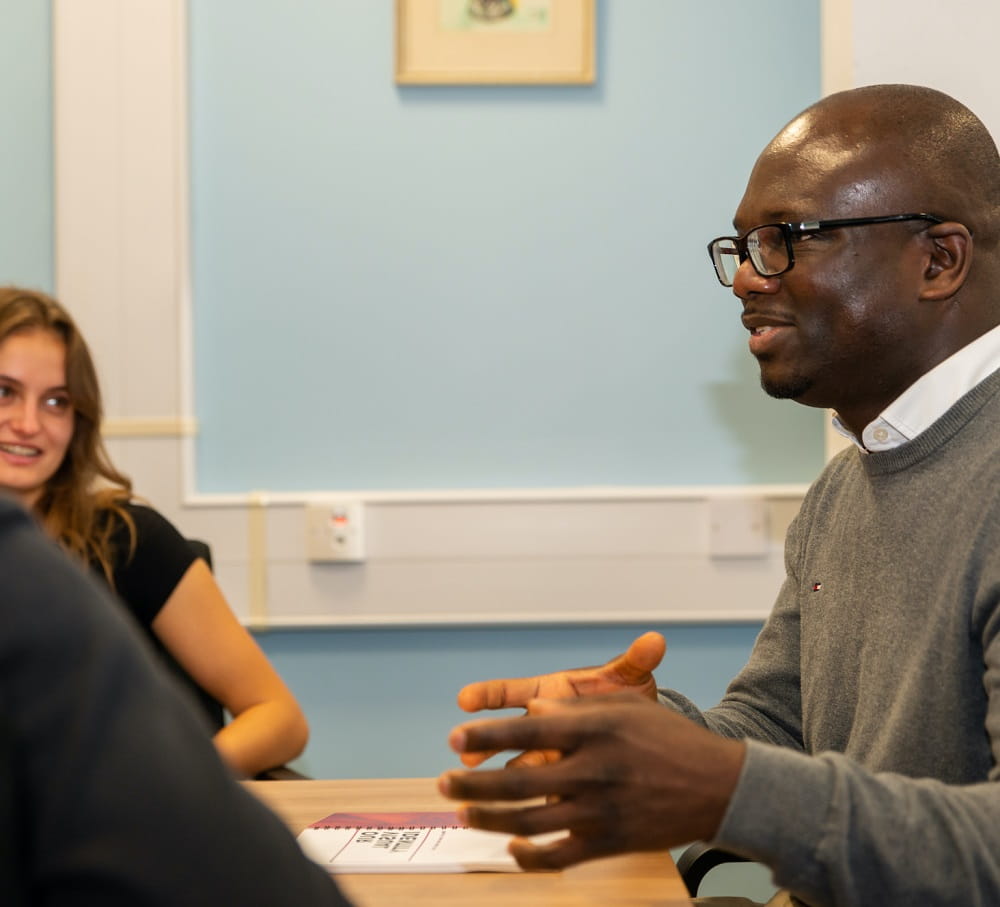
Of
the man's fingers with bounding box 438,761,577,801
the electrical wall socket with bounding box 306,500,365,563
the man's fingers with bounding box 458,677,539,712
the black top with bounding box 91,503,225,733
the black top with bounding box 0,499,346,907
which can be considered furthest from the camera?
the electrical wall socket with bounding box 306,500,365,563

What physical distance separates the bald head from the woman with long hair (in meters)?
1.33

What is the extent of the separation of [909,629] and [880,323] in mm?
376

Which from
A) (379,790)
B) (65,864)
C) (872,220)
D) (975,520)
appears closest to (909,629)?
(975,520)

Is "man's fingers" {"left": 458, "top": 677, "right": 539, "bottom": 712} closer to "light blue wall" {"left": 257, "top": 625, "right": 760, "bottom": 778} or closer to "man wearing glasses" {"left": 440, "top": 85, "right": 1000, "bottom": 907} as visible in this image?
"man wearing glasses" {"left": 440, "top": 85, "right": 1000, "bottom": 907}

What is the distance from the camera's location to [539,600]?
8.52 feet

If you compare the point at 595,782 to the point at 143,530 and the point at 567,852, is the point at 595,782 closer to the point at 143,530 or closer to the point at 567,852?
the point at 567,852

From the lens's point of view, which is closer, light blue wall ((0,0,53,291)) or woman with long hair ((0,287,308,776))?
woman with long hair ((0,287,308,776))

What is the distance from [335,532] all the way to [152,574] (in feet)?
1.64

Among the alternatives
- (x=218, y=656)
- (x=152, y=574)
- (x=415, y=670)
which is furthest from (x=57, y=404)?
(x=415, y=670)

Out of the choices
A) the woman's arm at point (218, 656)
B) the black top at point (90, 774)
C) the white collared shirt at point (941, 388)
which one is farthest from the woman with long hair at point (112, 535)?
the black top at point (90, 774)

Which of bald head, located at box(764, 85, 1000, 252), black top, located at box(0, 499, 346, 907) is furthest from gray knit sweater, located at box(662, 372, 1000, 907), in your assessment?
black top, located at box(0, 499, 346, 907)

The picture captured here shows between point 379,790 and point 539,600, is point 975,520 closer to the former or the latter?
point 379,790

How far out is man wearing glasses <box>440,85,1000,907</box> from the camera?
0.98 m

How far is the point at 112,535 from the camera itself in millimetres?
2191
